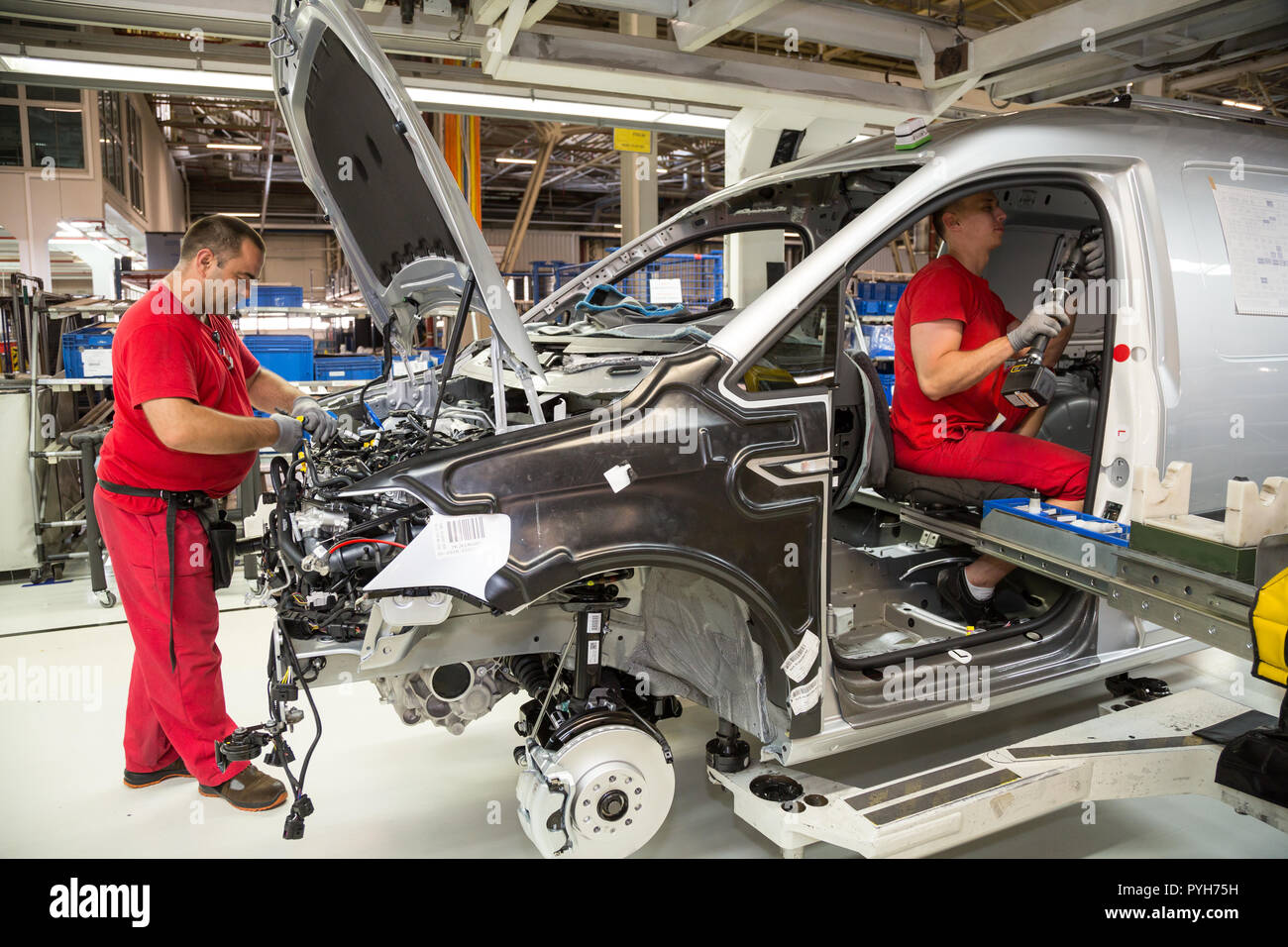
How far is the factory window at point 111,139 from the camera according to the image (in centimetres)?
1161

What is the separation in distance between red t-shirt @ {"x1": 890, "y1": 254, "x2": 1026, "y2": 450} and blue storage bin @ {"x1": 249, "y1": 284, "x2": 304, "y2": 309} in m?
5.52

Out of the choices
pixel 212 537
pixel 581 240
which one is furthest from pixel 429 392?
pixel 581 240

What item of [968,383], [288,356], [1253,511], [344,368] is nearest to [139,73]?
[288,356]

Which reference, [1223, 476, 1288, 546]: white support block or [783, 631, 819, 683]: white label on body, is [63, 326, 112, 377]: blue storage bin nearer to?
[783, 631, 819, 683]: white label on body

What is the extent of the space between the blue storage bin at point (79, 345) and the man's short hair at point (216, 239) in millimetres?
3124

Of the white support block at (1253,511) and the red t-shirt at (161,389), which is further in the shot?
the red t-shirt at (161,389)

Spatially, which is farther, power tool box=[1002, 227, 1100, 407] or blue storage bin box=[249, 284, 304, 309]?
blue storage bin box=[249, 284, 304, 309]

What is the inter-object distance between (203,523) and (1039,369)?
9.42 ft

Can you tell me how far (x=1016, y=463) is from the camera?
9.27ft

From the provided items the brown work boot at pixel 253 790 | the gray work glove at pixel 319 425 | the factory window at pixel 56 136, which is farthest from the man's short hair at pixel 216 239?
the factory window at pixel 56 136

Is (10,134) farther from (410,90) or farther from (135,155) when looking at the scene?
(410,90)

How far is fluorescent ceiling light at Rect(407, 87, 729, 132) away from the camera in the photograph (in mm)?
5270

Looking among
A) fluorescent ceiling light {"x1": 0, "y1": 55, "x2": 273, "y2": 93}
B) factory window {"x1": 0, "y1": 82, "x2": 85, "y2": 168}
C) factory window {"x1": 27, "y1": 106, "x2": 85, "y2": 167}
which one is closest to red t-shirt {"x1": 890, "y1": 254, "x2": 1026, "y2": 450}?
fluorescent ceiling light {"x1": 0, "y1": 55, "x2": 273, "y2": 93}

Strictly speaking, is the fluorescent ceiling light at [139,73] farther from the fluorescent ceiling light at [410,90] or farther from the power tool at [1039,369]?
the power tool at [1039,369]
